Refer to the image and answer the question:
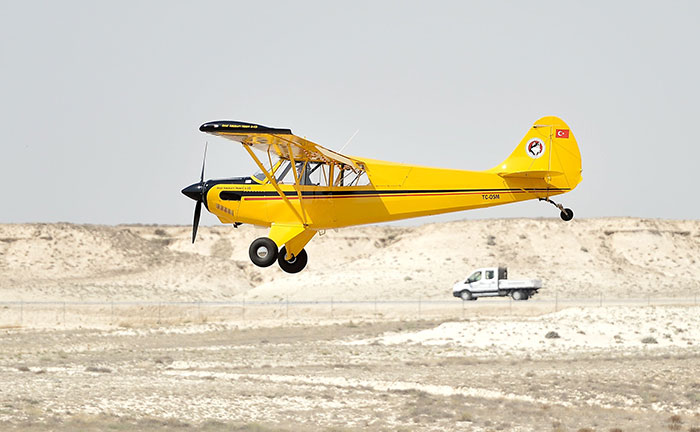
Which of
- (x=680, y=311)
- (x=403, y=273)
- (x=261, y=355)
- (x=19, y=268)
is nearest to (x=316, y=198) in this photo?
(x=261, y=355)

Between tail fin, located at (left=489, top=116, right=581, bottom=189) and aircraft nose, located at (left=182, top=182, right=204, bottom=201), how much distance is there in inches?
346

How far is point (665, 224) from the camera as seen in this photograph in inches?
5930

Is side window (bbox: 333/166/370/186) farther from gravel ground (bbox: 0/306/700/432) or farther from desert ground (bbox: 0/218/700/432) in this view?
desert ground (bbox: 0/218/700/432)

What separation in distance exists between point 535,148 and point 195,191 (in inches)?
407

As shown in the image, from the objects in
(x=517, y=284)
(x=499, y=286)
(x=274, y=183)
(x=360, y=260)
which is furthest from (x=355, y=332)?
(x=274, y=183)

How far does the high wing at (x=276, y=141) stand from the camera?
93.8ft

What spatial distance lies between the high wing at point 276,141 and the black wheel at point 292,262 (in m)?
2.77

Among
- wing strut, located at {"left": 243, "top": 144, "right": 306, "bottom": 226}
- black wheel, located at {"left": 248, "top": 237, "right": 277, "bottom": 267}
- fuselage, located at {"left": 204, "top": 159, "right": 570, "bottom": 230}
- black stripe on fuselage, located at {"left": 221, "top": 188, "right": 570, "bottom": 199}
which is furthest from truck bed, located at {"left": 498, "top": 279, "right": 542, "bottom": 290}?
black wheel, located at {"left": 248, "top": 237, "right": 277, "bottom": 267}

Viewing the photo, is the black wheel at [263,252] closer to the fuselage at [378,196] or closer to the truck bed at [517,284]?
the fuselage at [378,196]

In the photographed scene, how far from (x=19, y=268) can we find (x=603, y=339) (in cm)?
7453

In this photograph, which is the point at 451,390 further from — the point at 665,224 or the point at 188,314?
the point at 665,224

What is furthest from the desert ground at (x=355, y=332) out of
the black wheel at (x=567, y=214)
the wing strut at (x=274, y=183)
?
the black wheel at (x=567, y=214)

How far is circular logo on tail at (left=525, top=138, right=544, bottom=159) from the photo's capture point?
31.1 meters

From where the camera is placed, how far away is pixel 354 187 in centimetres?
3016
